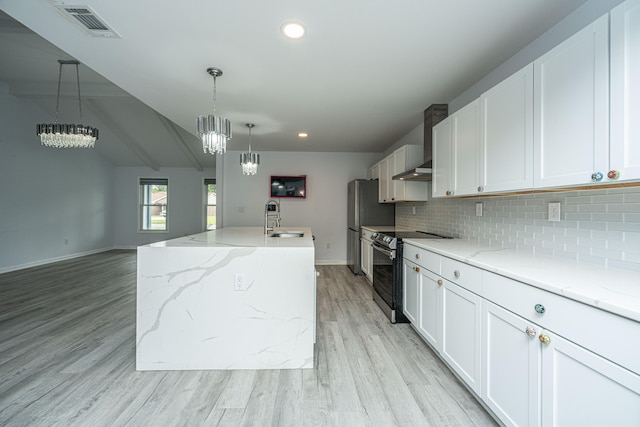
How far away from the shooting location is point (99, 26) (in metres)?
1.89

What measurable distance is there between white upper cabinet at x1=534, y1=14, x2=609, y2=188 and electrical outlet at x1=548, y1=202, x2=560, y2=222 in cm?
33

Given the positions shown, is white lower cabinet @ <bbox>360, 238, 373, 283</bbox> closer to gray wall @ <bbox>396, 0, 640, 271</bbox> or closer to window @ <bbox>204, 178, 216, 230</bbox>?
gray wall @ <bbox>396, 0, 640, 271</bbox>

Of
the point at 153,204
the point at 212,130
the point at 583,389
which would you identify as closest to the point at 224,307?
the point at 212,130

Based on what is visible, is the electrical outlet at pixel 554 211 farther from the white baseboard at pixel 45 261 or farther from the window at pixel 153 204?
the window at pixel 153 204

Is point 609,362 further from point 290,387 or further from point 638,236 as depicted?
point 290,387

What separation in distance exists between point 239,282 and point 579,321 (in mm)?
1818

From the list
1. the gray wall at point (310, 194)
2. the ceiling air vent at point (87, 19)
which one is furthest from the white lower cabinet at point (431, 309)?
the gray wall at point (310, 194)

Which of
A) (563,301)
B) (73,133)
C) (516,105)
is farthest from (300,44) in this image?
(73,133)

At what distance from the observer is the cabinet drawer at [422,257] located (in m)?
2.16

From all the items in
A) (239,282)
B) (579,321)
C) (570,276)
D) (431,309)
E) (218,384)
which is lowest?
(218,384)

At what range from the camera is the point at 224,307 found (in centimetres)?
203

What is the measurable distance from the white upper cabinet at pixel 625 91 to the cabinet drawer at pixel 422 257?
115cm

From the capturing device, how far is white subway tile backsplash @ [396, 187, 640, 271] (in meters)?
1.39

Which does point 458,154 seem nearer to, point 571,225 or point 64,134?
point 571,225
